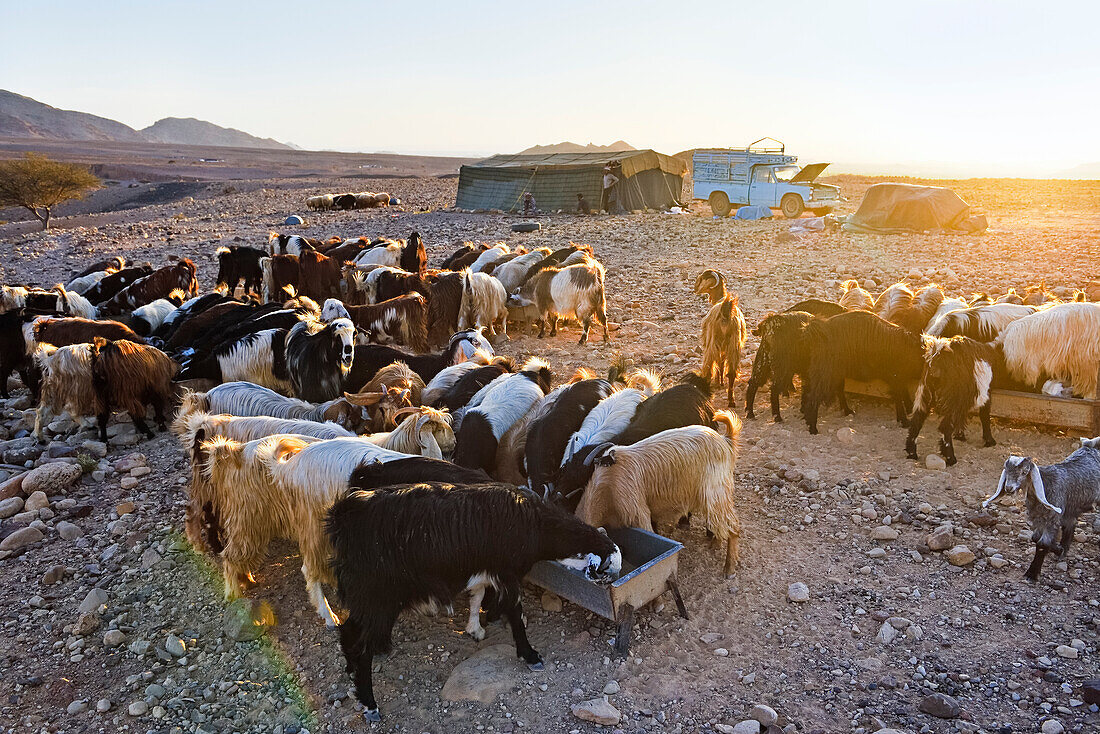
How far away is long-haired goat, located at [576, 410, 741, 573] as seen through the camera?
4922mm

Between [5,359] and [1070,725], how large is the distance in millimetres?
11149

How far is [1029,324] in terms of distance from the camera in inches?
277

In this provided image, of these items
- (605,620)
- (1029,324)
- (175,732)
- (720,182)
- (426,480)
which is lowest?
(175,732)

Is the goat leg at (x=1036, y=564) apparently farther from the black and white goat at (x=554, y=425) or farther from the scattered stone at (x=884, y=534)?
the black and white goat at (x=554, y=425)

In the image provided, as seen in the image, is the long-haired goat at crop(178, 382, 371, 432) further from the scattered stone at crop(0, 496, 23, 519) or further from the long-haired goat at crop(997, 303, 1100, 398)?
the long-haired goat at crop(997, 303, 1100, 398)

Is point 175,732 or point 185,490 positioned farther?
point 185,490

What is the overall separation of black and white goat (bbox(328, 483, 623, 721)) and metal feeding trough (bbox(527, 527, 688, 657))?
10 cm

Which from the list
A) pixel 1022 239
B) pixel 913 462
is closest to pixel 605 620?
pixel 913 462

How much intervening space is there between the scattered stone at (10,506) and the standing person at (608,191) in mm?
22090

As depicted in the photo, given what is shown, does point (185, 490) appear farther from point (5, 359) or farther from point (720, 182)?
point (720, 182)

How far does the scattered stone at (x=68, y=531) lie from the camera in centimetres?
584

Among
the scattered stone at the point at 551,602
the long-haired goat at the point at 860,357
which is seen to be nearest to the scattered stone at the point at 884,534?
the long-haired goat at the point at 860,357

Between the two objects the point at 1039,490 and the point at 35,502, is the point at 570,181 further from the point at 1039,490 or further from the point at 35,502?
the point at 1039,490

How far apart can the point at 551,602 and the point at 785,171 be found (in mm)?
22379
